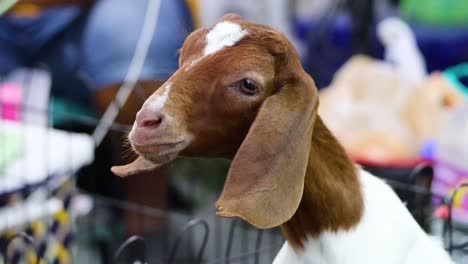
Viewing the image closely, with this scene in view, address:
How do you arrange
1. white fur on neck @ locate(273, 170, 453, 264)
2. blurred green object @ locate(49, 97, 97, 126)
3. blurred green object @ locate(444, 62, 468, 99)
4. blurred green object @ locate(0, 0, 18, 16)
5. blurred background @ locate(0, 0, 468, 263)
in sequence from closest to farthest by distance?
white fur on neck @ locate(273, 170, 453, 264) < blurred background @ locate(0, 0, 468, 263) < blurred green object @ locate(0, 0, 18, 16) < blurred green object @ locate(444, 62, 468, 99) < blurred green object @ locate(49, 97, 97, 126)

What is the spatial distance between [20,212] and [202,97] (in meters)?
0.74

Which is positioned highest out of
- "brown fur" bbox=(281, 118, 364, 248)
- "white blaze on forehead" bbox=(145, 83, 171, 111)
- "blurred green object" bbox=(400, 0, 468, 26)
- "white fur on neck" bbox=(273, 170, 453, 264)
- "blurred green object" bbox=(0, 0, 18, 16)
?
"white blaze on forehead" bbox=(145, 83, 171, 111)

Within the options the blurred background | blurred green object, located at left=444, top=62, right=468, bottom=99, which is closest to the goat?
the blurred background

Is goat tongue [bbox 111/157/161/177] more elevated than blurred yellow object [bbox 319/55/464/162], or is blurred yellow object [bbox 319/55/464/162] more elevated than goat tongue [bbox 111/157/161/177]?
goat tongue [bbox 111/157/161/177]

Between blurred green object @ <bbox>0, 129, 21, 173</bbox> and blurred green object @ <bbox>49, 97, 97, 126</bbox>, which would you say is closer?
blurred green object @ <bbox>0, 129, 21, 173</bbox>

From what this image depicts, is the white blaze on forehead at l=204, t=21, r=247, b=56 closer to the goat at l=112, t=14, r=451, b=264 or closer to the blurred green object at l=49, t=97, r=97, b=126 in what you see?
the goat at l=112, t=14, r=451, b=264

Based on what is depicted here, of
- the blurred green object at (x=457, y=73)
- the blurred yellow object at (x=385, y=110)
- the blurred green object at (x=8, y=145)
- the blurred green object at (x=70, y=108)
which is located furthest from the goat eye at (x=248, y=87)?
the blurred green object at (x=70, y=108)

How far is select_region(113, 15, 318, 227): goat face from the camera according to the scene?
619mm

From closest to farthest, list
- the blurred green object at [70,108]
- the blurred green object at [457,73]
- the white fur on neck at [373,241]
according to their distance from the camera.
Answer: the white fur on neck at [373,241], the blurred green object at [457,73], the blurred green object at [70,108]

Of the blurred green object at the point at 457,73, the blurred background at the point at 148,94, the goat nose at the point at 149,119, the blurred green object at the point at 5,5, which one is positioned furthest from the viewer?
the blurred green object at the point at 457,73

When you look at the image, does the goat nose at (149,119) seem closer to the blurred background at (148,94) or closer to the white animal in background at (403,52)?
the blurred background at (148,94)

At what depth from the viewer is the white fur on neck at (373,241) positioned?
→ 0.71 metres

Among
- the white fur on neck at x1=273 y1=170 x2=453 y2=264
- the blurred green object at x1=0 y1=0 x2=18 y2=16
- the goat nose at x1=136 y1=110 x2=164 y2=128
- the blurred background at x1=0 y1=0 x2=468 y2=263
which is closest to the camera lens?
the goat nose at x1=136 y1=110 x2=164 y2=128

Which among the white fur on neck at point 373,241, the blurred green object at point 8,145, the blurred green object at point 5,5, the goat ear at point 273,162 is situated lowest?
the blurred green object at point 8,145
